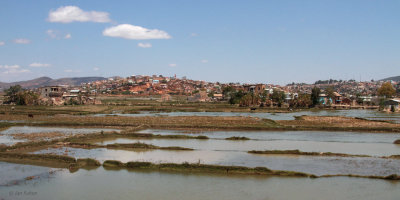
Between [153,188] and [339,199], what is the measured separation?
18.4ft

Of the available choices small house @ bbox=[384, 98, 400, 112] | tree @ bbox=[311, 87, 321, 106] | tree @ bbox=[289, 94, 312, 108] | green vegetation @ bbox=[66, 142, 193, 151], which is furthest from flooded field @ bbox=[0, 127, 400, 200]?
tree @ bbox=[311, 87, 321, 106]

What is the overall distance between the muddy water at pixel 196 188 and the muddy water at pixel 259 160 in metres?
1.42

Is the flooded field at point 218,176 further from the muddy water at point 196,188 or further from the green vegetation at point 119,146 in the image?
the green vegetation at point 119,146

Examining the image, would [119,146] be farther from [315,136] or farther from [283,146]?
[315,136]

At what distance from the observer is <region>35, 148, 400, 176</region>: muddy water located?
532 inches

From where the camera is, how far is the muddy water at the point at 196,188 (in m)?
10.6

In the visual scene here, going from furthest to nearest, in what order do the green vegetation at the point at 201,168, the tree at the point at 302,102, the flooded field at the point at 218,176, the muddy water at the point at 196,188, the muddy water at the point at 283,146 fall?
the tree at the point at 302,102 → the muddy water at the point at 283,146 → the green vegetation at the point at 201,168 → the flooded field at the point at 218,176 → the muddy water at the point at 196,188

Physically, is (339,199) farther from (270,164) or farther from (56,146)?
(56,146)

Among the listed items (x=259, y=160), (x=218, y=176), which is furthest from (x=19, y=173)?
(x=259, y=160)

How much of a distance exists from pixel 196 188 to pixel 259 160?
15.1 ft

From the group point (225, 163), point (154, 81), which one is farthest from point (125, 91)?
point (225, 163)

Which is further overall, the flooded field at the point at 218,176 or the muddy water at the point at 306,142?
the muddy water at the point at 306,142

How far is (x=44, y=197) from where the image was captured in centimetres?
1059

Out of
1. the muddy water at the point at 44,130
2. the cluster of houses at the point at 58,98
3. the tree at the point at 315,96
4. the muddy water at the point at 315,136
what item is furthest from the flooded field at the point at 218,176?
the tree at the point at 315,96
